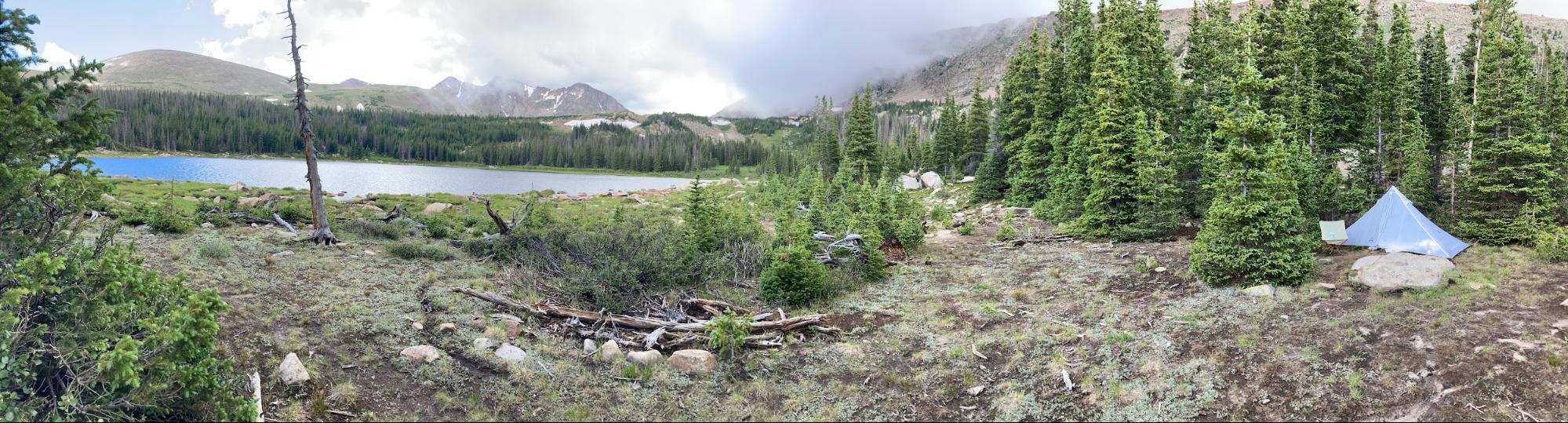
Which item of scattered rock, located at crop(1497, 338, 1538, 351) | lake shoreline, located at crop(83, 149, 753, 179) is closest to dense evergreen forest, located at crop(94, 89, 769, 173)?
lake shoreline, located at crop(83, 149, 753, 179)

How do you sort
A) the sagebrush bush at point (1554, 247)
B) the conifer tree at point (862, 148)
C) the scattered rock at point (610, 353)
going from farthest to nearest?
the conifer tree at point (862, 148), the sagebrush bush at point (1554, 247), the scattered rock at point (610, 353)

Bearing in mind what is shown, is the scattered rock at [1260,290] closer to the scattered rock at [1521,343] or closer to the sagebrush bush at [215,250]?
the scattered rock at [1521,343]

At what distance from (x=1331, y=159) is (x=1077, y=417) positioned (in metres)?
21.2

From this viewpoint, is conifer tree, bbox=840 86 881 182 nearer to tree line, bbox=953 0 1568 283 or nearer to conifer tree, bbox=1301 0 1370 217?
tree line, bbox=953 0 1568 283

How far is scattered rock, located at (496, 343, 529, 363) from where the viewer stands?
925 cm

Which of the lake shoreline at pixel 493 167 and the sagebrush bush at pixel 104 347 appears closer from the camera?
the sagebrush bush at pixel 104 347

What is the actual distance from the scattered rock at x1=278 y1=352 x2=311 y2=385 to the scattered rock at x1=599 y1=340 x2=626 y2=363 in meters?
3.55

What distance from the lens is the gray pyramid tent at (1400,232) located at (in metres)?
15.1

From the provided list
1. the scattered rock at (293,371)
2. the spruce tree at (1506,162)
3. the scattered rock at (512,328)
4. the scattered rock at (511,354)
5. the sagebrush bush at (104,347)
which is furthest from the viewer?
the spruce tree at (1506,162)

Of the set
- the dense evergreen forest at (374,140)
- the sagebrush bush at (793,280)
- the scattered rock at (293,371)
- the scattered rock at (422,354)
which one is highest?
the dense evergreen forest at (374,140)

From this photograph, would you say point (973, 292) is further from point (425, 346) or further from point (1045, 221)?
point (1045, 221)

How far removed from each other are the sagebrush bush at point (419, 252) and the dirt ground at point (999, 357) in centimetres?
315

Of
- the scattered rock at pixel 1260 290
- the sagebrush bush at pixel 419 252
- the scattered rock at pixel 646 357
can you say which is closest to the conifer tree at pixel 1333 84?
the scattered rock at pixel 1260 290

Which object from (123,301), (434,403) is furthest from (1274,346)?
(123,301)
